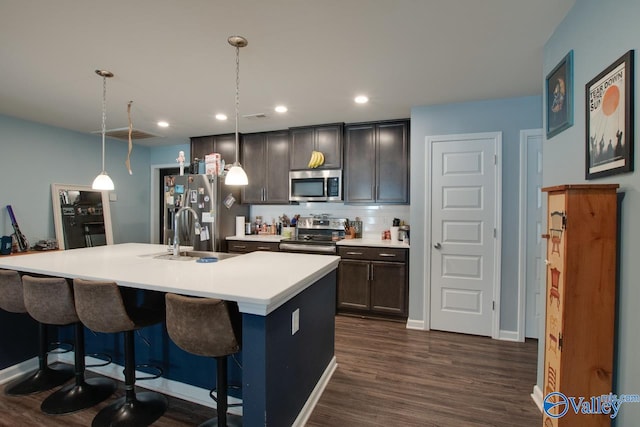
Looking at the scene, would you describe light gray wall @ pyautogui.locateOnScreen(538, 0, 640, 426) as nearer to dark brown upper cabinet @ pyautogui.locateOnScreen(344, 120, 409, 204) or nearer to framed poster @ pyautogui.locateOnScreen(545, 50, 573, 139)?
framed poster @ pyautogui.locateOnScreen(545, 50, 573, 139)

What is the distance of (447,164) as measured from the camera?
3219 millimetres

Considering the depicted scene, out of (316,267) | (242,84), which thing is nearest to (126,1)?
(242,84)

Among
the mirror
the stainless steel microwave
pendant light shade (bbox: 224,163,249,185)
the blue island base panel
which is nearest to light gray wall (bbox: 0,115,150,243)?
the mirror

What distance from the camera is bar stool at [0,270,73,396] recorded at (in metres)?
2.02

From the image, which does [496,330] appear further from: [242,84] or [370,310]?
[242,84]

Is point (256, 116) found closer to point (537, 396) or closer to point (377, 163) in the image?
point (377, 163)

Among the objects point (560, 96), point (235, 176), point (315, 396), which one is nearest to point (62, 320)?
point (235, 176)

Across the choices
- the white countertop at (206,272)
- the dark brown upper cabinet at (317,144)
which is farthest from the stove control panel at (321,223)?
the white countertop at (206,272)

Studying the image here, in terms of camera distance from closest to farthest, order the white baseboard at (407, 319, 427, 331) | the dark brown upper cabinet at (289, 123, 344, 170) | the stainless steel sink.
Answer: the stainless steel sink
the white baseboard at (407, 319, 427, 331)
the dark brown upper cabinet at (289, 123, 344, 170)

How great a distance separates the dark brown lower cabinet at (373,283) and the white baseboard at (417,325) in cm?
12

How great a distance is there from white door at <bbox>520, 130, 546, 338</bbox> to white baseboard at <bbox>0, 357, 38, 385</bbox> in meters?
4.43

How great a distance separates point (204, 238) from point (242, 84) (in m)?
2.24

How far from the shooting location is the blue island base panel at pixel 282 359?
4.75 ft

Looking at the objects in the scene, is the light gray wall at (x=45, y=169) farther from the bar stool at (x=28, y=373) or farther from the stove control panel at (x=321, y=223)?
the stove control panel at (x=321, y=223)
